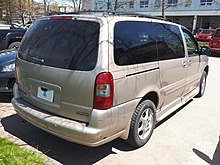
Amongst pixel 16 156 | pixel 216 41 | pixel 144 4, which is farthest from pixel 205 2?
pixel 16 156

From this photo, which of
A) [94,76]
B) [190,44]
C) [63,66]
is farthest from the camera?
[190,44]

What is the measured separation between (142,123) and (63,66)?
4.87 ft

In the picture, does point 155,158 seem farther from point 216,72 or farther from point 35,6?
point 35,6

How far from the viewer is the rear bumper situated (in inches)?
107

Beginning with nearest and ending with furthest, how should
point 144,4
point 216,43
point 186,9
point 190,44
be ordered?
1. point 190,44
2. point 216,43
3. point 186,9
4. point 144,4

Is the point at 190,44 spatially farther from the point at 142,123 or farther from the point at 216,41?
the point at 216,41

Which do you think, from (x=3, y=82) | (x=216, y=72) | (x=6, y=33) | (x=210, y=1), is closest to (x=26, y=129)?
(x=3, y=82)

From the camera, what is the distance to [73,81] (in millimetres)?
2781

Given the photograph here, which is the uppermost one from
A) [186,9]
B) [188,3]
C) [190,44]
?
[188,3]

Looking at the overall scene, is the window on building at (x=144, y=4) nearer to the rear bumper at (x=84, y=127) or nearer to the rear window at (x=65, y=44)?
the rear window at (x=65, y=44)

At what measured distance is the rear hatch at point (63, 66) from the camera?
2748mm

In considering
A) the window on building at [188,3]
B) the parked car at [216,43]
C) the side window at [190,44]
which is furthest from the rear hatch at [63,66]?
the window on building at [188,3]

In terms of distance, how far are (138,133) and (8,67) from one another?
307 cm

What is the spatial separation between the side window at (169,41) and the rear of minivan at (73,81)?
4.24 feet
